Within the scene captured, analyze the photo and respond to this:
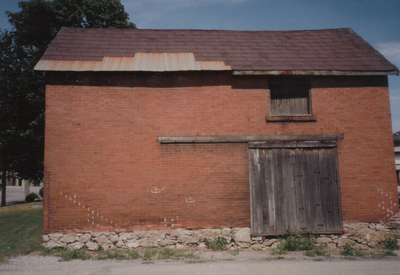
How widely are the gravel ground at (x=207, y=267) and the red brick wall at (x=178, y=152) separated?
162 centimetres

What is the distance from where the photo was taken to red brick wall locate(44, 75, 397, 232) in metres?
9.94

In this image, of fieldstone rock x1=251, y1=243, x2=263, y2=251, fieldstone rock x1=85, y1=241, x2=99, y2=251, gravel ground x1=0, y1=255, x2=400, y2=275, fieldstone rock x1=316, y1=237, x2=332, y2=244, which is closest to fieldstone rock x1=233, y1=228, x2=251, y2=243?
fieldstone rock x1=251, y1=243, x2=263, y2=251

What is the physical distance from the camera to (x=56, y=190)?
32.2 ft

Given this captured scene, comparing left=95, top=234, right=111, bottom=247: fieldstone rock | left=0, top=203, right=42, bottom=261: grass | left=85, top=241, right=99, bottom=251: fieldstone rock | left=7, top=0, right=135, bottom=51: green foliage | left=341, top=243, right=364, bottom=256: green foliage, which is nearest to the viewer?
left=341, top=243, right=364, bottom=256: green foliage

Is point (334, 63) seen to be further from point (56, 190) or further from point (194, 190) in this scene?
point (56, 190)

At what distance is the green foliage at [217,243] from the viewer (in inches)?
387

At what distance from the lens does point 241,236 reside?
33.0 ft

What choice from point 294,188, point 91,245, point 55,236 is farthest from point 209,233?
point 55,236

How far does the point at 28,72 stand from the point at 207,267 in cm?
1824

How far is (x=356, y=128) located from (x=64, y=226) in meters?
9.52

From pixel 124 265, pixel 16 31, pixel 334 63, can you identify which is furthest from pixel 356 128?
pixel 16 31

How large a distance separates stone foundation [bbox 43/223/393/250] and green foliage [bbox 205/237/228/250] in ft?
0.27

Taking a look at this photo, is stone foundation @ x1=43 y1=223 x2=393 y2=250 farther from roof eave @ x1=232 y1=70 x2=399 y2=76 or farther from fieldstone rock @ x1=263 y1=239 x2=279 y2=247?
roof eave @ x1=232 y1=70 x2=399 y2=76

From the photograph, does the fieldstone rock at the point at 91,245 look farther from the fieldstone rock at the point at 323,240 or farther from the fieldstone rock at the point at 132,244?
the fieldstone rock at the point at 323,240
